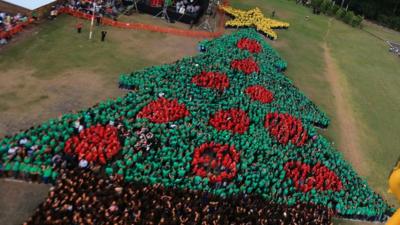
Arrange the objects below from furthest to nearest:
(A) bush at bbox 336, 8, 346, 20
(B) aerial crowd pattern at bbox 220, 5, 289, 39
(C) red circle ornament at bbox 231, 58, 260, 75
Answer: (A) bush at bbox 336, 8, 346, 20, (B) aerial crowd pattern at bbox 220, 5, 289, 39, (C) red circle ornament at bbox 231, 58, 260, 75

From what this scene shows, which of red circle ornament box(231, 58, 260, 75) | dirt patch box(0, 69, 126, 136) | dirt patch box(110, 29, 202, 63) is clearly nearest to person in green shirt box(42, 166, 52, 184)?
dirt patch box(0, 69, 126, 136)

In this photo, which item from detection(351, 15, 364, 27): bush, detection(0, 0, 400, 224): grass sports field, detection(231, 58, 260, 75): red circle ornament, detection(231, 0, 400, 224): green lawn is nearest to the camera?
detection(0, 0, 400, 224): grass sports field

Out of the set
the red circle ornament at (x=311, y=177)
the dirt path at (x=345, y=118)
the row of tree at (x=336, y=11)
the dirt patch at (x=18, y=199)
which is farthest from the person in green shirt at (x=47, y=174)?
the row of tree at (x=336, y=11)

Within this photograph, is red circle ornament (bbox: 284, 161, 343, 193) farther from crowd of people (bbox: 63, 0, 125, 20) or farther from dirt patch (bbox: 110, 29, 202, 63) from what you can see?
crowd of people (bbox: 63, 0, 125, 20)

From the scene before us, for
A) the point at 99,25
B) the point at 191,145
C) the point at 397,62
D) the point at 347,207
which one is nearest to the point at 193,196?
the point at 191,145

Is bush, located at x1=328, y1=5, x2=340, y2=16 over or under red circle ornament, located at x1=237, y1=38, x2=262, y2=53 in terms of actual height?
over

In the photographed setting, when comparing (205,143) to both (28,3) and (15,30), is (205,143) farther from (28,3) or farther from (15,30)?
(28,3)

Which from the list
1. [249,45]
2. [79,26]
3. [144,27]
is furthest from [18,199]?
[249,45]
